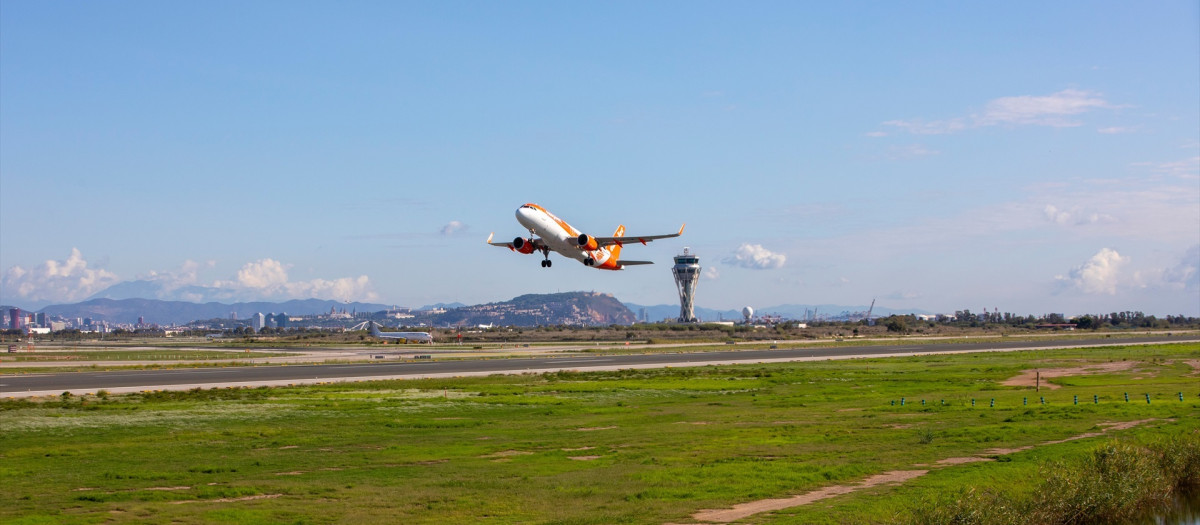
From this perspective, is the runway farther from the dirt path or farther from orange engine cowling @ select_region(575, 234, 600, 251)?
the dirt path

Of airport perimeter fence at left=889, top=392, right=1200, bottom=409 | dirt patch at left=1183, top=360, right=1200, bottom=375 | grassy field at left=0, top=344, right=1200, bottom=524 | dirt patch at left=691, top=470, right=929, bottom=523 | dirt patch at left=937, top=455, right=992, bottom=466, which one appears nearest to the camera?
dirt patch at left=691, top=470, right=929, bottom=523

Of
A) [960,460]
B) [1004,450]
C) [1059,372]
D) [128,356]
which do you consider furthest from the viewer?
[128,356]

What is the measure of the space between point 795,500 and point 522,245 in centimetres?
4283

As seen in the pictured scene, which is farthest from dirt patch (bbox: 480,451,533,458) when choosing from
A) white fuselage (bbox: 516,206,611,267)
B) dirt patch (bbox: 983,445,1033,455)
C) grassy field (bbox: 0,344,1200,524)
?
white fuselage (bbox: 516,206,611,267)

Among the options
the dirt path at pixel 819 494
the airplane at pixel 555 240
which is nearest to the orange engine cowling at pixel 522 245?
the airplane at pixel 555 240

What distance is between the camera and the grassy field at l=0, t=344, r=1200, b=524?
902 inches

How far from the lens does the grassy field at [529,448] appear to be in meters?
22.9

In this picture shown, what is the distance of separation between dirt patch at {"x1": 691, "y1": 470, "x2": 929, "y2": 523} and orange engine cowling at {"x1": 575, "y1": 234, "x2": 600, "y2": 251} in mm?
36548

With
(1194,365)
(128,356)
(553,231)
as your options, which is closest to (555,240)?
(553,231)

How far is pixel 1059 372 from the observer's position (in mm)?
72438

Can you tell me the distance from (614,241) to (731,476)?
39.6 meters

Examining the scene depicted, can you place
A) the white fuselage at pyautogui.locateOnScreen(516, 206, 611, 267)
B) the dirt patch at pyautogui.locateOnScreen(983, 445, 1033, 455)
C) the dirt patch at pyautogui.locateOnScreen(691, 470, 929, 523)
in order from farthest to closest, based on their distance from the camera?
the white fuselage at pyautogui.locateOnScreen(516, 206, 611, 267), the dirt patch at pyautogui.locateOnScreen(983, 445, 1033, 455), the dirt patch at pyautogui.locateOnScreen(691, 470, 929, 523)

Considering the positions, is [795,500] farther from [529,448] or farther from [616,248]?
[616,248]

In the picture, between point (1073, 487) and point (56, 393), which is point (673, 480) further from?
point (56, 393)
